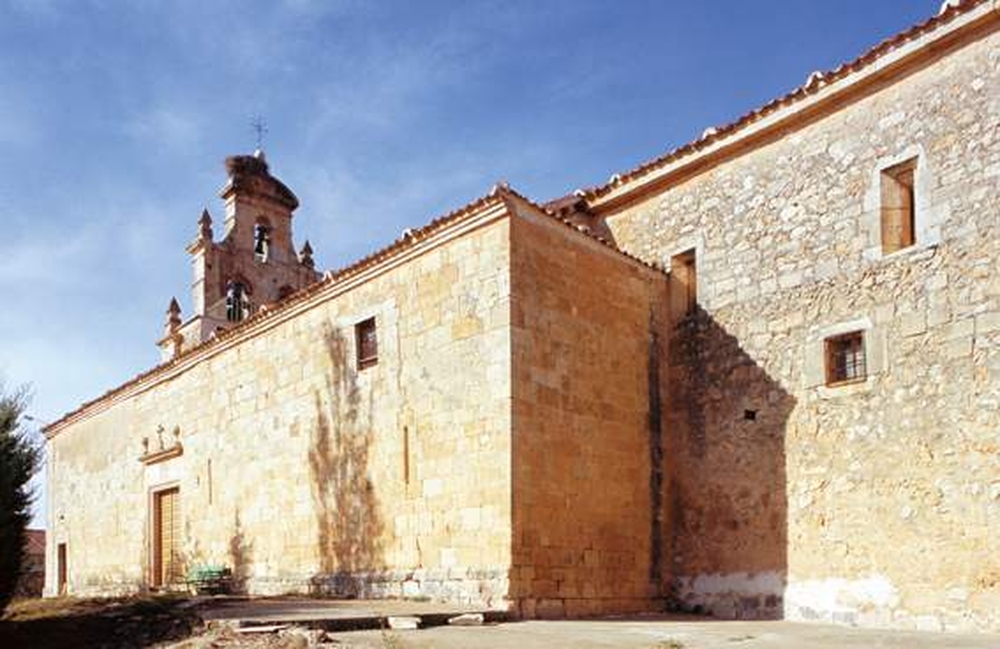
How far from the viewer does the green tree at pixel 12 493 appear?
11.5 meters

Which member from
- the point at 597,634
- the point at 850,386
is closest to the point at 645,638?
the point at 597,634

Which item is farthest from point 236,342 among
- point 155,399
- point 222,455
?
point 155,399

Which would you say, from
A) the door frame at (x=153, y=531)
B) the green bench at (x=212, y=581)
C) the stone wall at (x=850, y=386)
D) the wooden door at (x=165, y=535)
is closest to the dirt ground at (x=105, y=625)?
the green bench at (x=212, y=581)

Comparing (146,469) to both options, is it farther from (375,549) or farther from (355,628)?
(355,628)

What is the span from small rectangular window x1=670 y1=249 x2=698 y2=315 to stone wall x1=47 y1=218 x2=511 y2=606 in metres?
3.20

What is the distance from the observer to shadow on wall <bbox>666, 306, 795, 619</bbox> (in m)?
10.9

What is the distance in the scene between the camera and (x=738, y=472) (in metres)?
11.3

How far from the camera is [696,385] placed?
12.0 m

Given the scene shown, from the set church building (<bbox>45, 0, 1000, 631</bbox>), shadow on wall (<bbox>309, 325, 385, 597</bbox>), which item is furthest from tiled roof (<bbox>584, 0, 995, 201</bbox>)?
shadow on wall (<bbox>309, 325, 385, 597</bbox>)

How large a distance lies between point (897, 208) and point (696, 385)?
3210 mm

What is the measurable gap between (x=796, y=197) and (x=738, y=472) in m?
3.33

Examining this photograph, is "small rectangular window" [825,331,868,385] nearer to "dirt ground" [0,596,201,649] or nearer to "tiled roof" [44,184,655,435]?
"tiled roof" [44,184,655,435]

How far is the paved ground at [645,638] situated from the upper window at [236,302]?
678 inches

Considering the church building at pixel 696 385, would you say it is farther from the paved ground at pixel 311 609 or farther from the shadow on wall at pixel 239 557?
the paved ground at pixel 311 609
